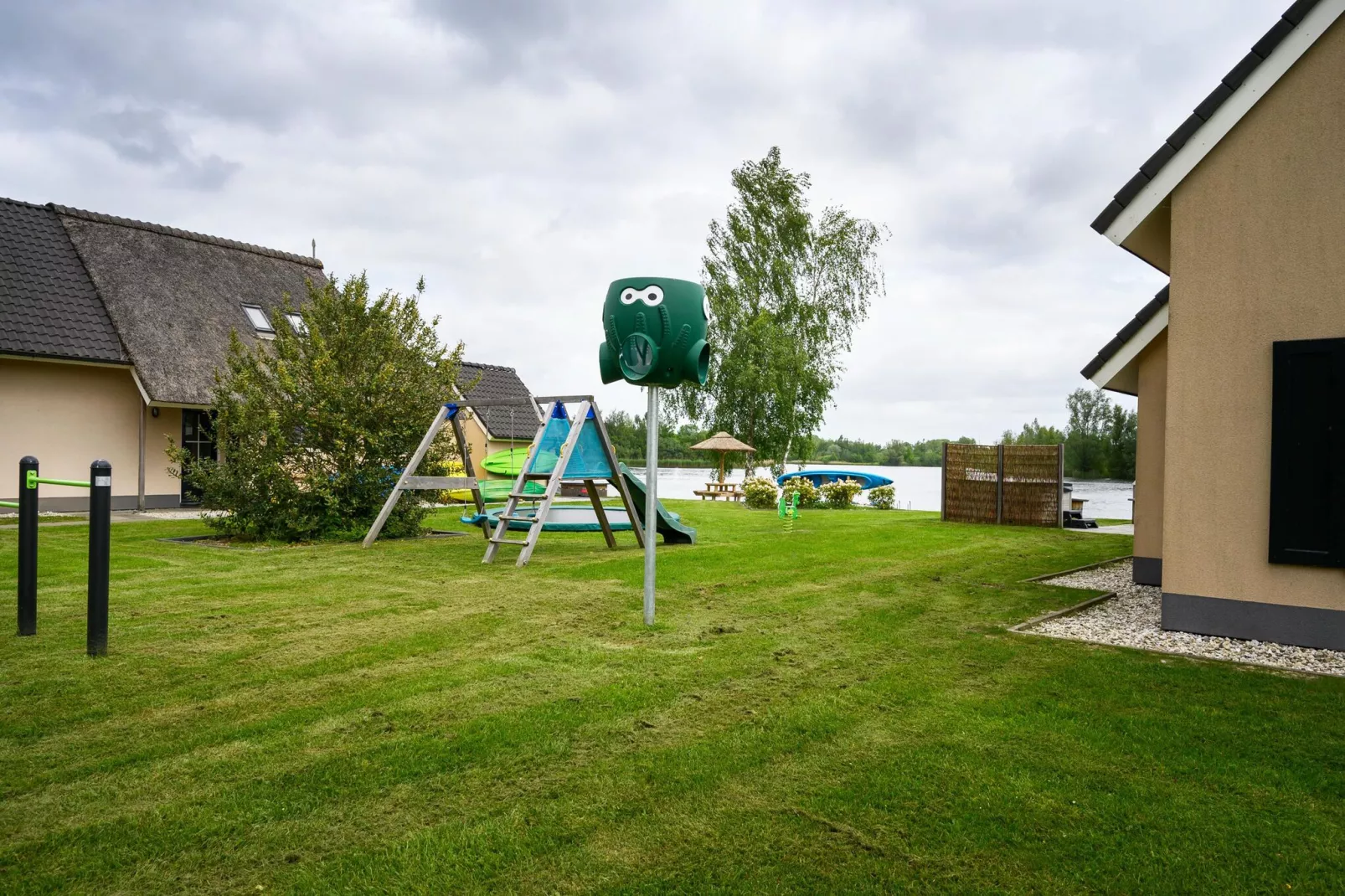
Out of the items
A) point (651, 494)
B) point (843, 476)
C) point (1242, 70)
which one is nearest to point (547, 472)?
point (651, 494)

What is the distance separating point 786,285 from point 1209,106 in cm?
2572

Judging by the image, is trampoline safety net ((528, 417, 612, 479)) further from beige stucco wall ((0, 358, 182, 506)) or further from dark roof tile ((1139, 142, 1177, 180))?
beige stucco wall ((0, 358, 182, 506))

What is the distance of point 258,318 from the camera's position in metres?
18.6

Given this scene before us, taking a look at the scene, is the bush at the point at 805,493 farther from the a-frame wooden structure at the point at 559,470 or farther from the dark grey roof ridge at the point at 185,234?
the dark grey roof ridge at the point at 185,234

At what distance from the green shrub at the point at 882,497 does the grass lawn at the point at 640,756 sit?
17.5m

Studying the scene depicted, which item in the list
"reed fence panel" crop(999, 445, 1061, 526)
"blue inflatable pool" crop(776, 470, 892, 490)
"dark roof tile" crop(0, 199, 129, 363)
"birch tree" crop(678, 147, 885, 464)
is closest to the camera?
"dark roof tile" crop(0, 199, 129, 363)

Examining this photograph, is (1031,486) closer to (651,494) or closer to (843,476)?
(651,494)

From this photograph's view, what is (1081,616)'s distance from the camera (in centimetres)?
691

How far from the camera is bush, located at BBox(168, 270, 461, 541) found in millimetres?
11602

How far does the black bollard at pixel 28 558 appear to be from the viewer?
17.6ft

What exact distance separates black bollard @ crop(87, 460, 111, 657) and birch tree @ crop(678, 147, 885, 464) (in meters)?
26.4

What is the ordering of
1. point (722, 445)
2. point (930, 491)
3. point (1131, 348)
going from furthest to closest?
1. point (930, 491)
2. point (722, 445)
3. point (1131, 348)

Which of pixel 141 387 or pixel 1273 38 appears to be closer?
pixel 1273 38

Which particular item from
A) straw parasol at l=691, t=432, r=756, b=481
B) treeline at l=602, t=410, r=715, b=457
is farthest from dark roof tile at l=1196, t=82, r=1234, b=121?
treeline at l=602, t=410, r=715, b=457
